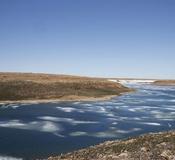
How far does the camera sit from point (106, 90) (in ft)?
279

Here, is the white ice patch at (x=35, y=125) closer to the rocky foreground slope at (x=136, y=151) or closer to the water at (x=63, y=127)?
the water at (x=63, y=127)

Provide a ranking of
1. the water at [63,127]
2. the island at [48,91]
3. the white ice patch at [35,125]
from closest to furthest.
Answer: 1. the water at [63,127]
2. the white ice patch at [35,125]
3. the island at [48,91]

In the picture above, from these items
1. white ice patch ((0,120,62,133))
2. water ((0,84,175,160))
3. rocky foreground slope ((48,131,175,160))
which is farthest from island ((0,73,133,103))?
rocky foreground slope ((48,131,175,160))

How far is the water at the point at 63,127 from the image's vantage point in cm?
2708

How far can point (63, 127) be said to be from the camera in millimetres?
37312

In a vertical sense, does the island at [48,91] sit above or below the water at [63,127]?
above

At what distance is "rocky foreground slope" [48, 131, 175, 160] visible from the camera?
20719 millimetres

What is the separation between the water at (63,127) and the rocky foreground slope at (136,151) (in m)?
3.62

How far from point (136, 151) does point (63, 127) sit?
16676 mm

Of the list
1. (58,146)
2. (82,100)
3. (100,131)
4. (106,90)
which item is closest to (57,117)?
(100,131)

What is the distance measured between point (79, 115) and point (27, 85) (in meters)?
28.5

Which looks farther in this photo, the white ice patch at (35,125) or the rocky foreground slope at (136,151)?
the white ice patch at (35,125)

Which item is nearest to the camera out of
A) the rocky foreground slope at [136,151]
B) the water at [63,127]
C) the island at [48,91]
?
the rocky foreground slope at [136,151]

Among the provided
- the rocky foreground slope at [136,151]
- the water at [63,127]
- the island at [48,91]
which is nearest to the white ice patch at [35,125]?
the water at [63,127]
